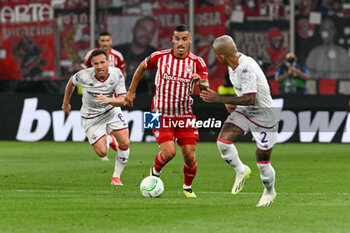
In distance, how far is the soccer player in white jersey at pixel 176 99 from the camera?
1135 cm

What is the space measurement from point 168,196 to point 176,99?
119 cm

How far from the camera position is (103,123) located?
→ 13.9 m

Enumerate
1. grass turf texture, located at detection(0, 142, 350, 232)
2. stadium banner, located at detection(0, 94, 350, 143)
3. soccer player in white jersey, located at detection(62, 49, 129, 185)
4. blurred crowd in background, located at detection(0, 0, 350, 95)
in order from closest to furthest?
grass turf texture, located at detection(0, 142, 350, 232) → soccer player in white jersey, located at detection(62, 49, 129, 185) → stadium banner, located at detection(0, 94, 350, 143) → blurred crowd in background, located at detection(0, 0, 350, 95)

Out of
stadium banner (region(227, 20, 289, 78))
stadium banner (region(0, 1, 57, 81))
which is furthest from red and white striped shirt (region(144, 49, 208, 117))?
stadium banner (region(0, 1, 57, 81))

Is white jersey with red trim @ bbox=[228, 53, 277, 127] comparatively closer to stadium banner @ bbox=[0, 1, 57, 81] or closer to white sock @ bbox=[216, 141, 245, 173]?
white sock @ bbox=[216, 141, 245, 173]

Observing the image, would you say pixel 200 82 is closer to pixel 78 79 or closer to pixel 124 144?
pixel 124 144

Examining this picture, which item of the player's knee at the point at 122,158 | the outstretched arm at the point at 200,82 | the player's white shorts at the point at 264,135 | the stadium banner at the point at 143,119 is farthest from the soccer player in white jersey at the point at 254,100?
the stadium banner at the point at 143,119

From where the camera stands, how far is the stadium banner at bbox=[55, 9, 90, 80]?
25406 millimetres

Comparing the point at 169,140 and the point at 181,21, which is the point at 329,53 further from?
the point at 169,140

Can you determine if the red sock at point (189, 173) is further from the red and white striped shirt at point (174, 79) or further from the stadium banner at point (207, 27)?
the stadium banner at point (207, 27)

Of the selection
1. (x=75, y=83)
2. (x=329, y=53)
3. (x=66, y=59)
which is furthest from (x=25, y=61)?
(x=75, y=83)

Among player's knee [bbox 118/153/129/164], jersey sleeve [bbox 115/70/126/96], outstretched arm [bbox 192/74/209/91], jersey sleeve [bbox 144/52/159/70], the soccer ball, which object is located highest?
jersey sleeve [bbox 144/52/159/70]

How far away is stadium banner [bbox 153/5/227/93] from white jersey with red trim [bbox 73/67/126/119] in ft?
34.7

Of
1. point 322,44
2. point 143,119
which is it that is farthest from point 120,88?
point 322,44
